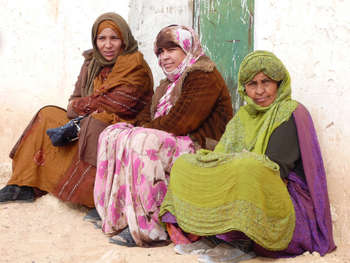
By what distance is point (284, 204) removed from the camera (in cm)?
314

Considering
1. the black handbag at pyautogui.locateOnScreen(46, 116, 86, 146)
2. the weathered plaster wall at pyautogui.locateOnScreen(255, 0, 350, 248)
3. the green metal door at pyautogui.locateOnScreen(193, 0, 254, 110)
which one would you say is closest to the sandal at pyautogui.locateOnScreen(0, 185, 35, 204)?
the black handbag at pyautogui.locateOnScreen(46, 116, 86, 146)

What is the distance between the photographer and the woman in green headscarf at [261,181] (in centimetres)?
310

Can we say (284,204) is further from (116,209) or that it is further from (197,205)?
(116,209)

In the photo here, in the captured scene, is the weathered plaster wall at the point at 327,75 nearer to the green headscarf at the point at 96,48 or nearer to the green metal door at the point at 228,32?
the green metal door at the point at 228,32

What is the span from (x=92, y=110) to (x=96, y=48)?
59 centimetres

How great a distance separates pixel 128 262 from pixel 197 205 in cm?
54

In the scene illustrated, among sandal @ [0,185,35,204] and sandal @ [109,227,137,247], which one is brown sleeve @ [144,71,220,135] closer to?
sandal @ [109,227,137,247]

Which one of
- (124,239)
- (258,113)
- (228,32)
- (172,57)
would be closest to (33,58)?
(228,32)

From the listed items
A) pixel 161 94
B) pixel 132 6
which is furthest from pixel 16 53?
pixel 161 94

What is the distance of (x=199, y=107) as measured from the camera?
4.00 m

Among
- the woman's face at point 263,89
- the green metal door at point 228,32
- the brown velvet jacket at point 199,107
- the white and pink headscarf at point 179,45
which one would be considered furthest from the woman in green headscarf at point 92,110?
the woman's face at point 263,89

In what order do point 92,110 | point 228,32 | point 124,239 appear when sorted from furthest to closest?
point 228,32 < point 92,110 < point 124,239

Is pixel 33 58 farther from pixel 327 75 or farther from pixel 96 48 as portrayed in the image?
pixel 327 75

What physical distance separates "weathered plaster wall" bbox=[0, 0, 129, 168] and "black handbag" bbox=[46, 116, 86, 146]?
4.89ft
